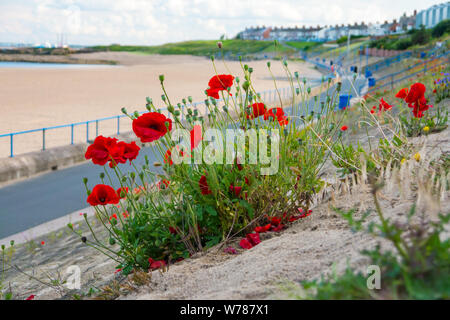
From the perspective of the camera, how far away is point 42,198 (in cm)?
989

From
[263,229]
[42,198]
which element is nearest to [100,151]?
[263,229]

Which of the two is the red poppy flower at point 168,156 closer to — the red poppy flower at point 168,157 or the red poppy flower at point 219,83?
the red poppy flower at point 168,157

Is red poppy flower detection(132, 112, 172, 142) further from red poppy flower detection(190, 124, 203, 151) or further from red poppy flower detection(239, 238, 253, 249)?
red poppy flower detection(239, 238, 253, 249)

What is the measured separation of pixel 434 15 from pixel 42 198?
284 ft

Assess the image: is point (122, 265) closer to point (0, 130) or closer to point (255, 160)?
point (255, 160)

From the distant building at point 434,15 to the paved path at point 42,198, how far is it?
6879cm

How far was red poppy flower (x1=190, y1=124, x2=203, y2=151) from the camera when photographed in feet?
10.2

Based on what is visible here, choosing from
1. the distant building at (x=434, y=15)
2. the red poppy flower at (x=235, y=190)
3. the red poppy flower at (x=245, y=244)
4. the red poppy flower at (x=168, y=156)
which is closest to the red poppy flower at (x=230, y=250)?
the red poppy flower at (x=245, y=244)

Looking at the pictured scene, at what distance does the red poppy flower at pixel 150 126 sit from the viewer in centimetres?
291

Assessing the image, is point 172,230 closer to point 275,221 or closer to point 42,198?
point 275,221

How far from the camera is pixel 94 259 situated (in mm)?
5160

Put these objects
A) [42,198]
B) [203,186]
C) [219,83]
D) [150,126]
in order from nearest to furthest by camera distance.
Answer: [150,126], [203,186], [219,83], [42,198]

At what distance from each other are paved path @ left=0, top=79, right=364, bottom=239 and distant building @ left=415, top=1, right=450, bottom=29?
68.8 m
